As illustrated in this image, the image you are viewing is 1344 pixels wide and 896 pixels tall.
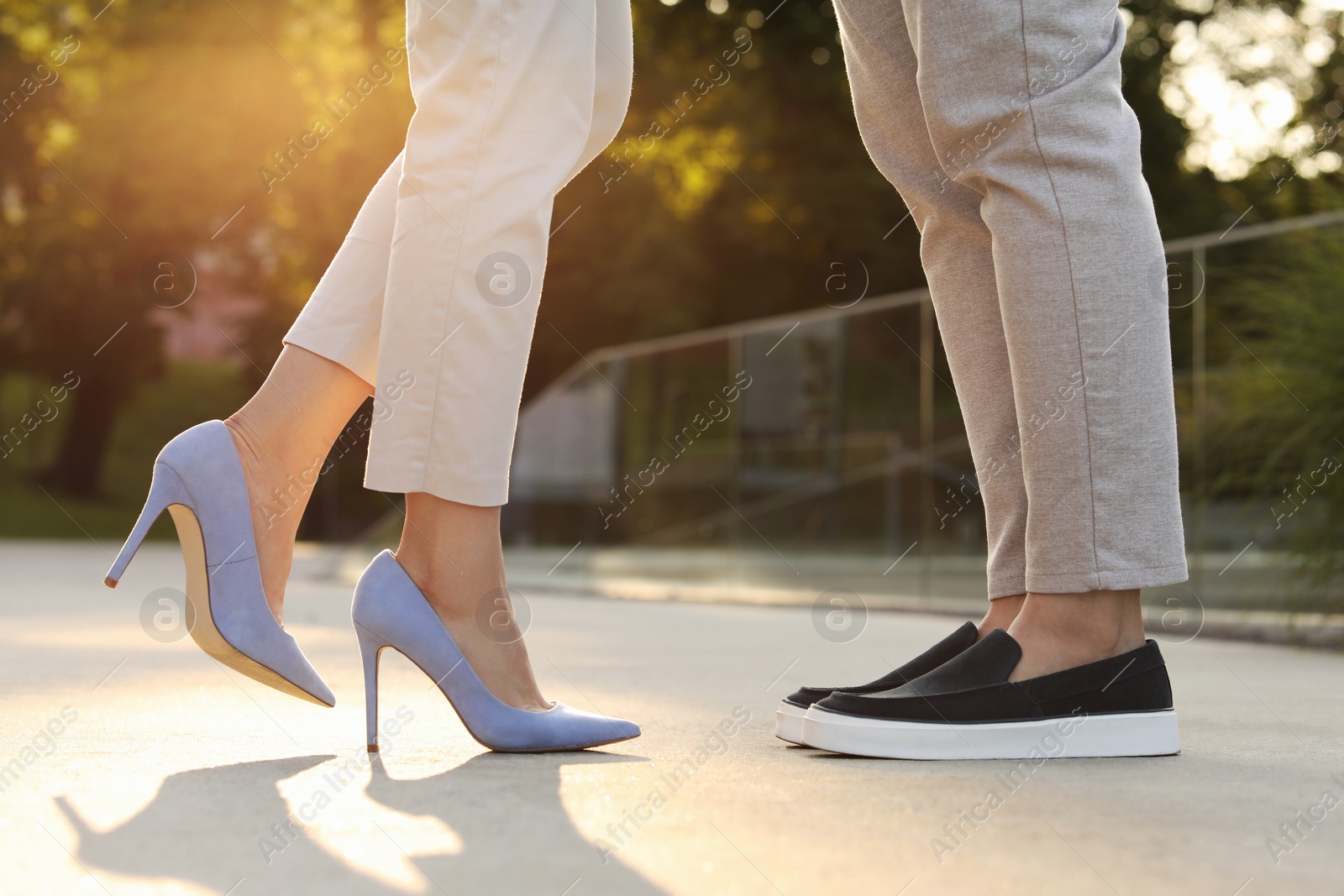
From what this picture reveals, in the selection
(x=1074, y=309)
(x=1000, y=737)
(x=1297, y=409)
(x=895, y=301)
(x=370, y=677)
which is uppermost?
(x=370, y=677)

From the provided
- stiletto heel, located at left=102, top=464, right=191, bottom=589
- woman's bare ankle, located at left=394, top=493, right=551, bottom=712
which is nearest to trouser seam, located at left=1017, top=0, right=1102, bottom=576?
woman's bare ankle, located at left=394, top=493, right=551, bottom=712

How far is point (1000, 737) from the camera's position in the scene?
1461 millimetres

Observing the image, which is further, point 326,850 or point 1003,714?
point 1003,714

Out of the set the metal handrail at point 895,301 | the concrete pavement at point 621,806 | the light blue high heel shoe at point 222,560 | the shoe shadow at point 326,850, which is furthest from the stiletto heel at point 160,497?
the metal handrail at point 895,301

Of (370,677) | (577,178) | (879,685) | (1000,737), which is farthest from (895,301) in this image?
(577,178)

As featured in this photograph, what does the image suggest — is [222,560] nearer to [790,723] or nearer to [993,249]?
[790,723]

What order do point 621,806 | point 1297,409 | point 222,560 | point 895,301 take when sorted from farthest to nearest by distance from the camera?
point 895,301
point 1297,409
point 222,560
point 621,806

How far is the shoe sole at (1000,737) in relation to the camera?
1.45 meters

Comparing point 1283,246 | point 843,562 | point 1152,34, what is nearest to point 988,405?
point 1283,246

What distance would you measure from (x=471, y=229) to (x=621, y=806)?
2.26 ft

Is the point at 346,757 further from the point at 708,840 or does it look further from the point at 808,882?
the point at 808,882

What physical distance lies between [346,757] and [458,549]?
0.81ft

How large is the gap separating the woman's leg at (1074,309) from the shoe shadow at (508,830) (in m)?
0.54

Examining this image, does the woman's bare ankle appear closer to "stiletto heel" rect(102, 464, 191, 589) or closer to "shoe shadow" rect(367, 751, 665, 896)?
"shoe shadow" rect(367, 751, 665, 896)
